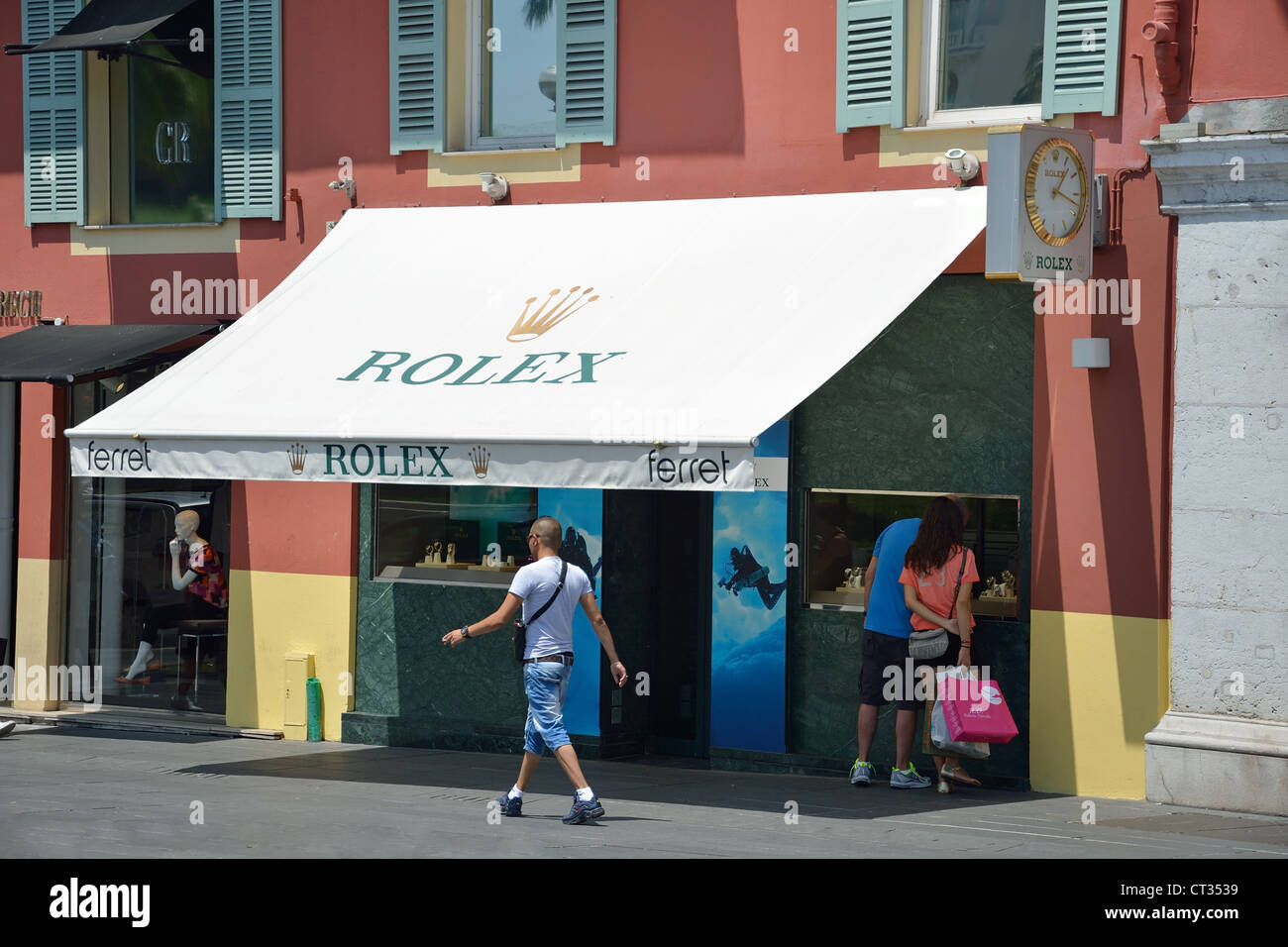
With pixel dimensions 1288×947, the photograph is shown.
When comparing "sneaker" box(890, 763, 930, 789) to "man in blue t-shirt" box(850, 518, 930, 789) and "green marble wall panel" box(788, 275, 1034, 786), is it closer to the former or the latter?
"man in blue t-shirt" box(850, 518, 930, 789)

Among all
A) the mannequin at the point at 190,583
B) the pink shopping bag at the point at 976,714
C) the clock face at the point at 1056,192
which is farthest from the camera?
the mannequin at the point at 190,583

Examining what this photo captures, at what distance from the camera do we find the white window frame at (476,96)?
44.3 ft

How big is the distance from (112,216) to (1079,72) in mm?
8163

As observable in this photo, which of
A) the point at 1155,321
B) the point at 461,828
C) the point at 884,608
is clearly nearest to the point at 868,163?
the point at 1155,321

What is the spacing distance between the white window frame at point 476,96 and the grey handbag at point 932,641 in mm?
4803

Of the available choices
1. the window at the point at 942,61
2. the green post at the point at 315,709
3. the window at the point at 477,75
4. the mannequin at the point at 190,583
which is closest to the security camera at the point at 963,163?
the window at the point at 942,61

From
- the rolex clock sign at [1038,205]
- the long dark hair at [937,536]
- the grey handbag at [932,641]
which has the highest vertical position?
the rolex clock sign at [1038,205]

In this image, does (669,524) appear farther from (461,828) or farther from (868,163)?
(461,828)

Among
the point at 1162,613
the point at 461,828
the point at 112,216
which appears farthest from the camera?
the point at 112,216

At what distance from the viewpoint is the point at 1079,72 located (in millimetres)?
11172

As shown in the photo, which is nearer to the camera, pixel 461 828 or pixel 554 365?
pixel 461 828

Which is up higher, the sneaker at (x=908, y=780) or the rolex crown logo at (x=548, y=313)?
the rolex crown logo at (x=548, y=313)

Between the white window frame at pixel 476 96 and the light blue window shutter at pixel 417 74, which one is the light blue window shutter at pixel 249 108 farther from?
the white window frame at pixel 476 96

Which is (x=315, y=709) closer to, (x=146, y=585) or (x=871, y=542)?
(x=146, y=585)
